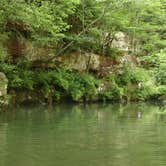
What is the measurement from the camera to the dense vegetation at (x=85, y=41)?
86.5 ft

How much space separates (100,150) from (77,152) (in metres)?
0.66

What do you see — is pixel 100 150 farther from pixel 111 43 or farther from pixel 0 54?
pixel 111 43

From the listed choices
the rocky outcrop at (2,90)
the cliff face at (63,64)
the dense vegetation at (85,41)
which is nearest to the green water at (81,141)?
the rocky outcrop at (2,90)

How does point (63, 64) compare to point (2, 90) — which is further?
point (63, 64)

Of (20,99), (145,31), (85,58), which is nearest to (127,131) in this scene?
(20,99)

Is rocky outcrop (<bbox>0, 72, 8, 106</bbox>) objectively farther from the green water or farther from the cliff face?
the green water

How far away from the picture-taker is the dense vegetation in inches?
1038

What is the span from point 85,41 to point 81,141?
1882cm

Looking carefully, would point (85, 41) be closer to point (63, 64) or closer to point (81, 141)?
point (63, 64)

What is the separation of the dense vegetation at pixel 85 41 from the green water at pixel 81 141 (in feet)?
18.1

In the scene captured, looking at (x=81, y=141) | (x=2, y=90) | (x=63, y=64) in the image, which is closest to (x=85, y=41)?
(x=63, y=64)

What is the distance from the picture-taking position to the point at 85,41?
3206cm

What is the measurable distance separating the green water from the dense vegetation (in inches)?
217

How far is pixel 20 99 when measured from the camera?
28047 mm
